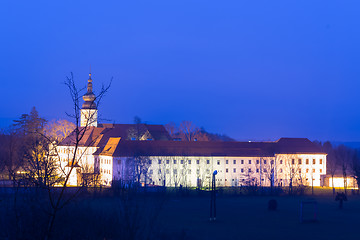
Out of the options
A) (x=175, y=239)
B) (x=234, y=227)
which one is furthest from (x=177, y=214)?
(x=175, y=239)

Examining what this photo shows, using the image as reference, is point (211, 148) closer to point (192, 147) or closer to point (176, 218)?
point (192, 147)

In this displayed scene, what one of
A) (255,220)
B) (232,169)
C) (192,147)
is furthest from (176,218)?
(232,169)

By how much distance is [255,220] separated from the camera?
31.9 meters

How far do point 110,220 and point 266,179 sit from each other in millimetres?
74213

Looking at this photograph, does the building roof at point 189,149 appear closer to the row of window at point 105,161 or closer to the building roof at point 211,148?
the building roof at point 211,148

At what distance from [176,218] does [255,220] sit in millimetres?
4739

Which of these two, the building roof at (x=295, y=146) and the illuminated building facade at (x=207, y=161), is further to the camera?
the building roof at (x=295, y=146)

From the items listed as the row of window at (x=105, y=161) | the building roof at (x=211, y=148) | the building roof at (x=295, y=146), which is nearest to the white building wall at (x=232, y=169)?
the building roof at (x=211, y=148)

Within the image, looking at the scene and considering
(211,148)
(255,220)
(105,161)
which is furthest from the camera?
(211,148)

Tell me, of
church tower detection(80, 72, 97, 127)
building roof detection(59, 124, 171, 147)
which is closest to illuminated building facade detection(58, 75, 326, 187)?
church tower detection(80, 72, 97, 127)

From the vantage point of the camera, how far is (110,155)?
85062mm

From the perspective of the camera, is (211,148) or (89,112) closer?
(89,112)

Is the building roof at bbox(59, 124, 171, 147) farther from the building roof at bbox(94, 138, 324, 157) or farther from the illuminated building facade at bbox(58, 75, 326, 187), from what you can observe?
the building roof at bbox(94, 138, 324, 157)

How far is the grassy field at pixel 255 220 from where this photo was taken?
26141mm
